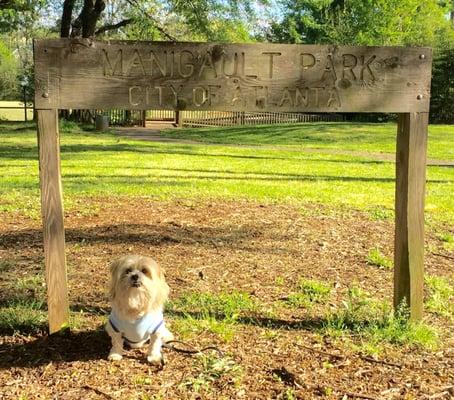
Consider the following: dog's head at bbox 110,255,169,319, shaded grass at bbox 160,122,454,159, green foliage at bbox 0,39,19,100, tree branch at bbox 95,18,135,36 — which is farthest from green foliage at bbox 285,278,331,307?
green foliage at bbox 0,39,19,100

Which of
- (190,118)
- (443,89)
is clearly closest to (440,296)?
(190,118)

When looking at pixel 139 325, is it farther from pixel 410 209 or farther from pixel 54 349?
pixel 410 209

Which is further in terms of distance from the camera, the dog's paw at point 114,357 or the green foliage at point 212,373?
the dog's paw at point 114,357

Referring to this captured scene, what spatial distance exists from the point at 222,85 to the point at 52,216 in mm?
1241

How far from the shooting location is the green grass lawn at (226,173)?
27.1ft

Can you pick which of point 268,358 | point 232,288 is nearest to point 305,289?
point 232,288

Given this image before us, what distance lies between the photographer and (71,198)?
7.82 m

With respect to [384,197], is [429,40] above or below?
above

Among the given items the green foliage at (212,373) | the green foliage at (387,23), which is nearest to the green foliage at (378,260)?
the green foliage at (212,373)

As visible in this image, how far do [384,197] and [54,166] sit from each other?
631 centimetres

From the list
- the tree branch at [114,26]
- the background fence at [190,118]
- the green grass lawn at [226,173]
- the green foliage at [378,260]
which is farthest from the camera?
the background fence at [190,118]

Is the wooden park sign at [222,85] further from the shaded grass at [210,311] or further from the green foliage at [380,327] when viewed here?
the shaded grass at [210,311]

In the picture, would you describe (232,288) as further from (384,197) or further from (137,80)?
(384,197)

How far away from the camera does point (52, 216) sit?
335cm
